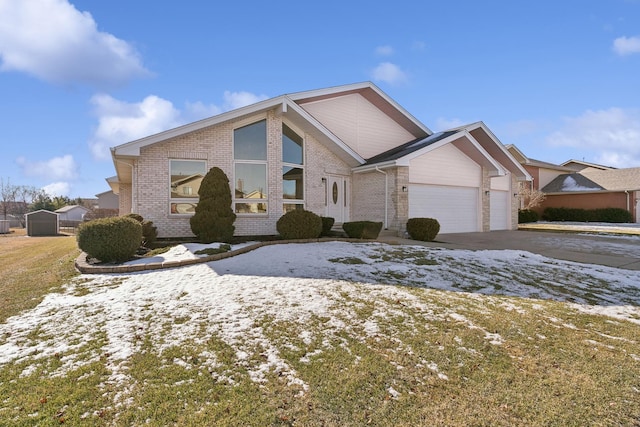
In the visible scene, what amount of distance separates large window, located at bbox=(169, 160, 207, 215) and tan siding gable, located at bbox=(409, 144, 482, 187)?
908cm

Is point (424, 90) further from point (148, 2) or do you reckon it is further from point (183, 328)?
point (183, 328)

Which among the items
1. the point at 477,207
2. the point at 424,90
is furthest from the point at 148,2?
the point at 477,207

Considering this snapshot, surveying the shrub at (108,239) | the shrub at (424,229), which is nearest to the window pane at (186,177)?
the shrub at (108,239)

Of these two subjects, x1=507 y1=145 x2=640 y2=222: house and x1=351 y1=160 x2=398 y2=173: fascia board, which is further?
x1=507 y1=145 x2=640 y2=222: house

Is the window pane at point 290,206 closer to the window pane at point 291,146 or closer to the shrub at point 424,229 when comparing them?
the window pane at point 291,146

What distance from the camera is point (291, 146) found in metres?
14.0

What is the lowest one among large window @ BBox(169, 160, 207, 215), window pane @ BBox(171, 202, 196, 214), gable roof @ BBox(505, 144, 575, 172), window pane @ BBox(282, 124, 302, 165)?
window pane @ BBox(171, 202, 196, 214)

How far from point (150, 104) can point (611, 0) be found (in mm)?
22704

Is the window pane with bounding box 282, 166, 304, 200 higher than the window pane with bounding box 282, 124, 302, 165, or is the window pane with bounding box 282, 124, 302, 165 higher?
the window pane with bounding box 282, 124, 302, 165

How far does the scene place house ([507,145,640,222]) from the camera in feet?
90.5

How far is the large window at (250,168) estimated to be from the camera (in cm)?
1294

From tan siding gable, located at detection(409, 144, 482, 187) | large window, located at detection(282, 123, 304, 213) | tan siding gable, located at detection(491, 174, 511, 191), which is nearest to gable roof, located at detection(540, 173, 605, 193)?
tan siding gable, located at detection(491, 174, 511, 191)

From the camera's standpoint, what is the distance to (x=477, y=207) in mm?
17922

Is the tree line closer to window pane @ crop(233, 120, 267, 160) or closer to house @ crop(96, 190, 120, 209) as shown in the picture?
house @ crop(96, 190, 120, 209)
